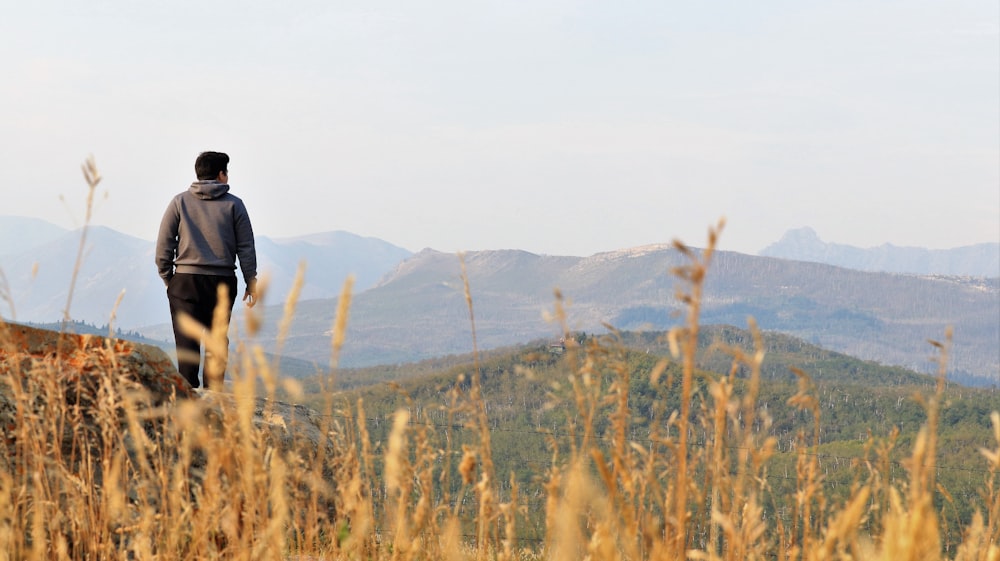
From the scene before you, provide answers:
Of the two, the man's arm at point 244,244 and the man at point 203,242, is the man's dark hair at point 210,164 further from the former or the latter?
the man's arm at point 244,244

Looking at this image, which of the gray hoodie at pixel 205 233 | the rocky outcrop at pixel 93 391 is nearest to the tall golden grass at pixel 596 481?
the rocky outcrop at pixel 93 391

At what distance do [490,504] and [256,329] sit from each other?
3.47 feet

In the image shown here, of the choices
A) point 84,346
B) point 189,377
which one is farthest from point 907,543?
point 189,377

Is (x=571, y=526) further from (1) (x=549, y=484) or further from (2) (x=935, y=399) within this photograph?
(2) (x=935, y=399)

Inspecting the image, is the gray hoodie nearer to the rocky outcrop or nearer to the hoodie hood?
the hoodie hood

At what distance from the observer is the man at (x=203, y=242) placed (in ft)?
25.3

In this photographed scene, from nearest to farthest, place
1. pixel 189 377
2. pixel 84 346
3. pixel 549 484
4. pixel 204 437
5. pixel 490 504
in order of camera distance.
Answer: pixel 204 437 < pixel 549 484 < pixel 490 504 < pixel 84 346 < pixel 189 377

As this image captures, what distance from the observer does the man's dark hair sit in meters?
7.66

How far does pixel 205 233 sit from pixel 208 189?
0.37 meters

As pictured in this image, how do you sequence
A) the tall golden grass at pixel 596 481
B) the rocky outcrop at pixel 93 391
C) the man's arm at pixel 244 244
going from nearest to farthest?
the tall golden grass at pixel 596 481
the rocky outcrop at pixel 93 391
the man's arm at pixel 244 244

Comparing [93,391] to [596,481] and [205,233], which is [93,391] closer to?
[205,233]

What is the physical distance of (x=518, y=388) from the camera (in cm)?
18150

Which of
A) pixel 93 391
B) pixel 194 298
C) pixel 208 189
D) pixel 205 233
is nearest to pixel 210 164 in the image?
pixel 208 189

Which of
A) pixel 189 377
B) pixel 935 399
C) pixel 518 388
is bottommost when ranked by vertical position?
pixel 518 388
